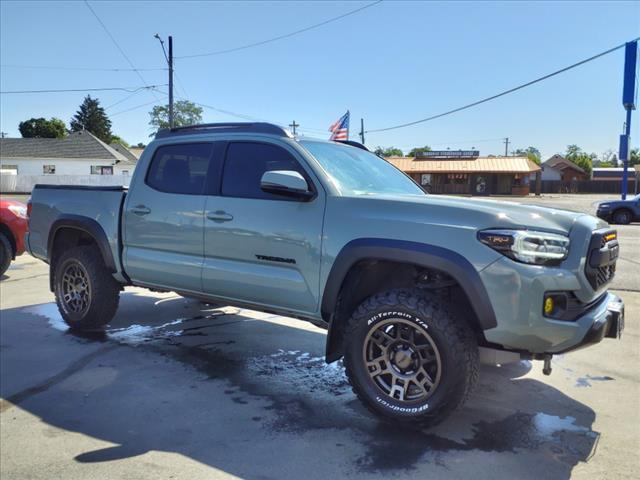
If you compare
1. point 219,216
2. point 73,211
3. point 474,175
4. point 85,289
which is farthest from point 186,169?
point 474,175

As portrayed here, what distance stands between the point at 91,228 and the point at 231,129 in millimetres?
1856

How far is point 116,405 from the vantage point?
12.8ft

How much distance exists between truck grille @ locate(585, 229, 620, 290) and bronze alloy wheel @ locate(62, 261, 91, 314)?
4612 mm

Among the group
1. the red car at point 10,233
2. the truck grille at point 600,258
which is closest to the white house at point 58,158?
the red car at point 10,233

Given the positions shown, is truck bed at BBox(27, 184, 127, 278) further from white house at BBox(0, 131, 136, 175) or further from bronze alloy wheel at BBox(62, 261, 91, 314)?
white house at BBox(0, 131, 136, 175)

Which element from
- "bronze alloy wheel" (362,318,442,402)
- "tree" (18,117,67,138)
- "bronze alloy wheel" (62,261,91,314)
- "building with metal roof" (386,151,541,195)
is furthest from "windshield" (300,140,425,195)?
"tree" (18,117,67,138)

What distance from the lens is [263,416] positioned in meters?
3.72

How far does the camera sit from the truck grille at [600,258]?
331 cm

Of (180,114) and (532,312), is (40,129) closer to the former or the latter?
(180,114)

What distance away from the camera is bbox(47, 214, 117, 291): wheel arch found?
537 centimetres

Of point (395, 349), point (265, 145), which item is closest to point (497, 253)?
point (395, 349)

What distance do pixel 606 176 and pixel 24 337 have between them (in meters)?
88.5

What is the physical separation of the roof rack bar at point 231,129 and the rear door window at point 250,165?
12 centimetres

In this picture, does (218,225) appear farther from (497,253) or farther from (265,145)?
(497,253)
